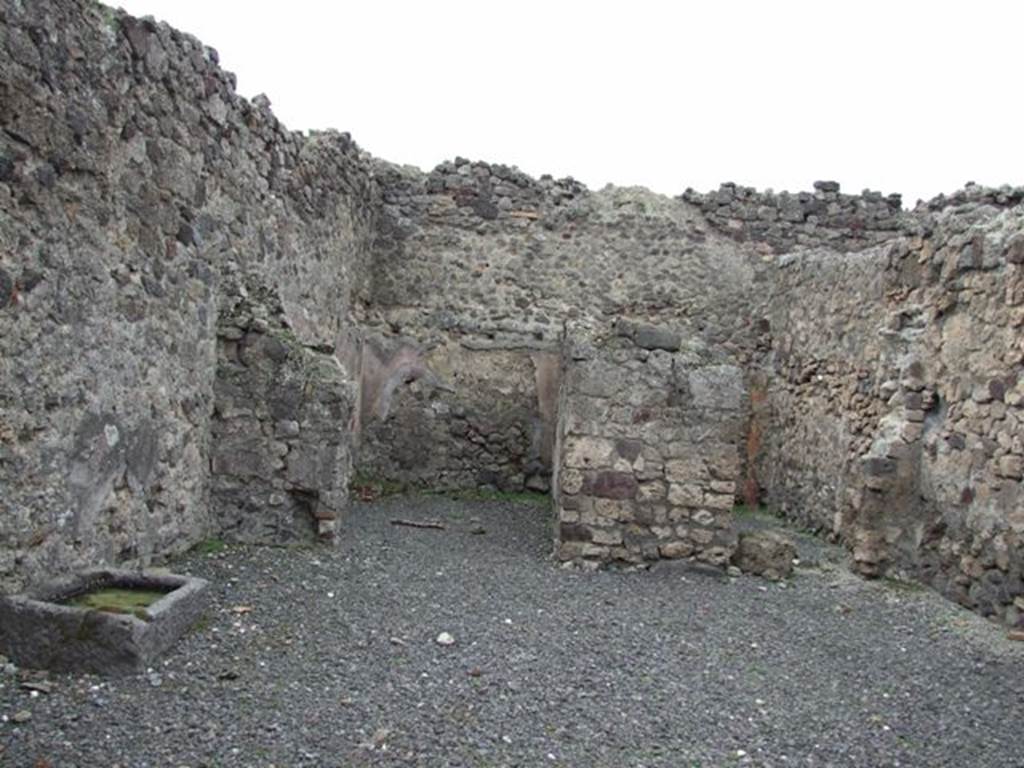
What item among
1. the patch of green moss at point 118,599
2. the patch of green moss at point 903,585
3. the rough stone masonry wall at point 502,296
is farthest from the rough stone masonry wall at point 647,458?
the rough stone masonry wall at point 502,296

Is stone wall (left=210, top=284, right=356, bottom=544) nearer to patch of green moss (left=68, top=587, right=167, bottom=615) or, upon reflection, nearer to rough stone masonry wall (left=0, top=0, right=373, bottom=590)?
rough stone masonry wall (left=0, top=0, right=373, bottom=590)

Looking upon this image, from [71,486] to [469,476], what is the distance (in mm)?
6667

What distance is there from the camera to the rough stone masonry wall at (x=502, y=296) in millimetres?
10891

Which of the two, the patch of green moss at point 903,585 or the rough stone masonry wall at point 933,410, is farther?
the patch of green moss at point 903,585

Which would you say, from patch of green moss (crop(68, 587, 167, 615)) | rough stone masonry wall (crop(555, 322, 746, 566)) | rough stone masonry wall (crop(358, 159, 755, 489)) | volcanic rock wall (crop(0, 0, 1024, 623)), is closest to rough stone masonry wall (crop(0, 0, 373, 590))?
volcanic rock wall (crop(0, 0, 1024, 623))

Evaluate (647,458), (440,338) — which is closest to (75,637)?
(647,458)

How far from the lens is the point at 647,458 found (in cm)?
708

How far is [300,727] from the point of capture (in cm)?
352

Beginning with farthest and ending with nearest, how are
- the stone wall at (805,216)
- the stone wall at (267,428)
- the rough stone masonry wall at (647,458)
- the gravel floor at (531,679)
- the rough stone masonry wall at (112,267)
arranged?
the stone wall at (805,216) < the rough stone masonry wall at (647,458) < the stone wall at (267,428) < the rough stone masonry wall at (112,267) < the gravel floor at (531,679)

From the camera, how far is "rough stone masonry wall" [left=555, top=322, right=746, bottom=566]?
7012 mm

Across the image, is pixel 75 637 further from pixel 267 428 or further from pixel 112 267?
pixel 267 428

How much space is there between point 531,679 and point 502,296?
24.5 feet

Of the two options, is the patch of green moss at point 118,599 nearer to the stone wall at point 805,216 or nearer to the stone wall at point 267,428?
the stone wall at point 267,428

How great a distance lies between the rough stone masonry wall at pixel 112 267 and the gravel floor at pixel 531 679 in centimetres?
75
